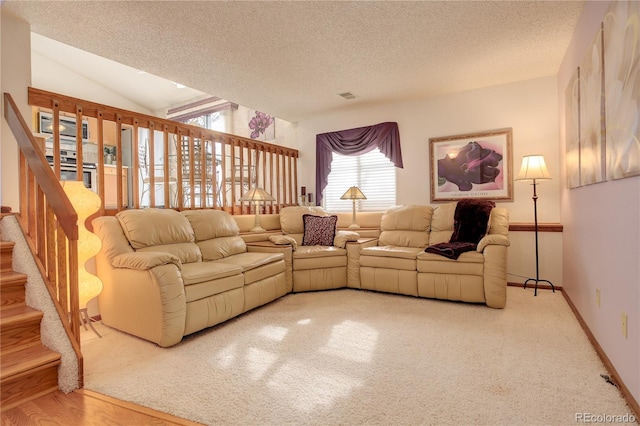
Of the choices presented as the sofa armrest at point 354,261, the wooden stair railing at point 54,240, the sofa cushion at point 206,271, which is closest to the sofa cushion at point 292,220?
the sofa armrest at point 354,261

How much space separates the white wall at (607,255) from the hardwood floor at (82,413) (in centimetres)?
220

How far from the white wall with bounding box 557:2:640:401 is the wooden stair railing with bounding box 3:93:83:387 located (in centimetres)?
291

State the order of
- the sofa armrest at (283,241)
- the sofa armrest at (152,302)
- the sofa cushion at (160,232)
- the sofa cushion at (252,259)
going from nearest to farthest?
1. the sofa armrest at (152,302)
2. the sofa cushion at (160,232)
3. the sofa cushion at (252,259)
4. the sofa armrest at (283,241)

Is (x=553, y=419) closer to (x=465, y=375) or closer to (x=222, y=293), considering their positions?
(x=465, y=375)

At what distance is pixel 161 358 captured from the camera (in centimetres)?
230

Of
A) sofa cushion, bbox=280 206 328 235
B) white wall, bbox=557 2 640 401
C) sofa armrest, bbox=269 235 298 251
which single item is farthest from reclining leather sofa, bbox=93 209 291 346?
white wall, bbox=557 2 640 401

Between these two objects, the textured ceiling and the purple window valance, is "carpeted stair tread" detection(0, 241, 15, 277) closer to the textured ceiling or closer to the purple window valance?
the textured ceiling

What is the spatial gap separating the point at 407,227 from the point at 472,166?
4.14 ft

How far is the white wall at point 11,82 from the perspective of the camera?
2699 mm

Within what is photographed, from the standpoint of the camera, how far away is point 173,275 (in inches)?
99.9

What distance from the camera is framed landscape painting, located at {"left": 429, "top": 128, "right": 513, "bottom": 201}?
4344mm

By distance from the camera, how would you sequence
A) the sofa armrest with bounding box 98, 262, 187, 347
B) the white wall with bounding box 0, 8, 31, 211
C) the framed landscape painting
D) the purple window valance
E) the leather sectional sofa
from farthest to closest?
1. the purple window valance
2. the framed landscape painting
3. the white wall with bounding box 0, 8, 31, 211
4. the leather sectional sofa
5. the sofa armrest with bounding box 98, 262, 187, 347

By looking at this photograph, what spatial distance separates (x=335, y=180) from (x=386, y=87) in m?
1.84

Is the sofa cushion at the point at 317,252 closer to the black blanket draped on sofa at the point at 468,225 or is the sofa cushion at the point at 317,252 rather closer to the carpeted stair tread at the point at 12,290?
the black blanket draped on sofa at the point at 468,225
